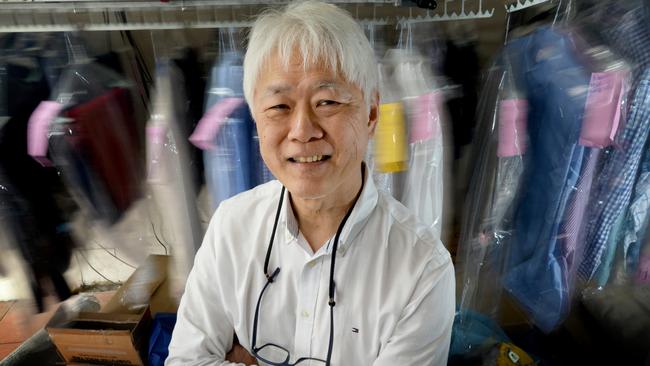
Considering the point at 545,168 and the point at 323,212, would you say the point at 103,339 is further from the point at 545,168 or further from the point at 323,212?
the point at 545,168

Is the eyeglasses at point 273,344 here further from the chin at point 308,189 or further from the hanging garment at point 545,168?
the hanging garment at point 545,168

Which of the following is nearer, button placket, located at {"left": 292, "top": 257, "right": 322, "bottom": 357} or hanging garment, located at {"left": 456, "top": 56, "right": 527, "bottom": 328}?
button placket, located at {"left": 292, "top": 257, "right": 322, "bottom": 357}

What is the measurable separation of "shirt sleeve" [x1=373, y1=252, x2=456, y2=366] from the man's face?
30 centimetres

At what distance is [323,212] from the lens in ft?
2.95

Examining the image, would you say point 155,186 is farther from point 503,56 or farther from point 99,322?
point 503,56

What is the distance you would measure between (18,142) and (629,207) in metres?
1.97

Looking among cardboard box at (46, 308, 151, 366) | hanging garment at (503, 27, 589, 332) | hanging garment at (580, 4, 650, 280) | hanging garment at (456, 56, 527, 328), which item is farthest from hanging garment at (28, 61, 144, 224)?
hanging garment at (580, 4, 650, 280)

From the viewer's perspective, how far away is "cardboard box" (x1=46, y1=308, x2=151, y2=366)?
1357 mm

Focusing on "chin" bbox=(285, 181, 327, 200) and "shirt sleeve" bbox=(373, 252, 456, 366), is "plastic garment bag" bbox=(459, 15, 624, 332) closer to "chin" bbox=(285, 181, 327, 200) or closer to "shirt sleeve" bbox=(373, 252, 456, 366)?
"shirt sleeve" bbox=(373, 252, 456, 366)

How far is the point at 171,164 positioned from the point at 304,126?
0.69 m

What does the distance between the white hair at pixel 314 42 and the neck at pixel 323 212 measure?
22cm

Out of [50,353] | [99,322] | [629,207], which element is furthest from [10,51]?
[629,207]

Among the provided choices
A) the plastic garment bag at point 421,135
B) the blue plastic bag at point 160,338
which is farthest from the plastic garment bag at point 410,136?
the blue plastic bag at point 160,338

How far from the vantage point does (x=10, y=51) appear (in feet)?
4.07
